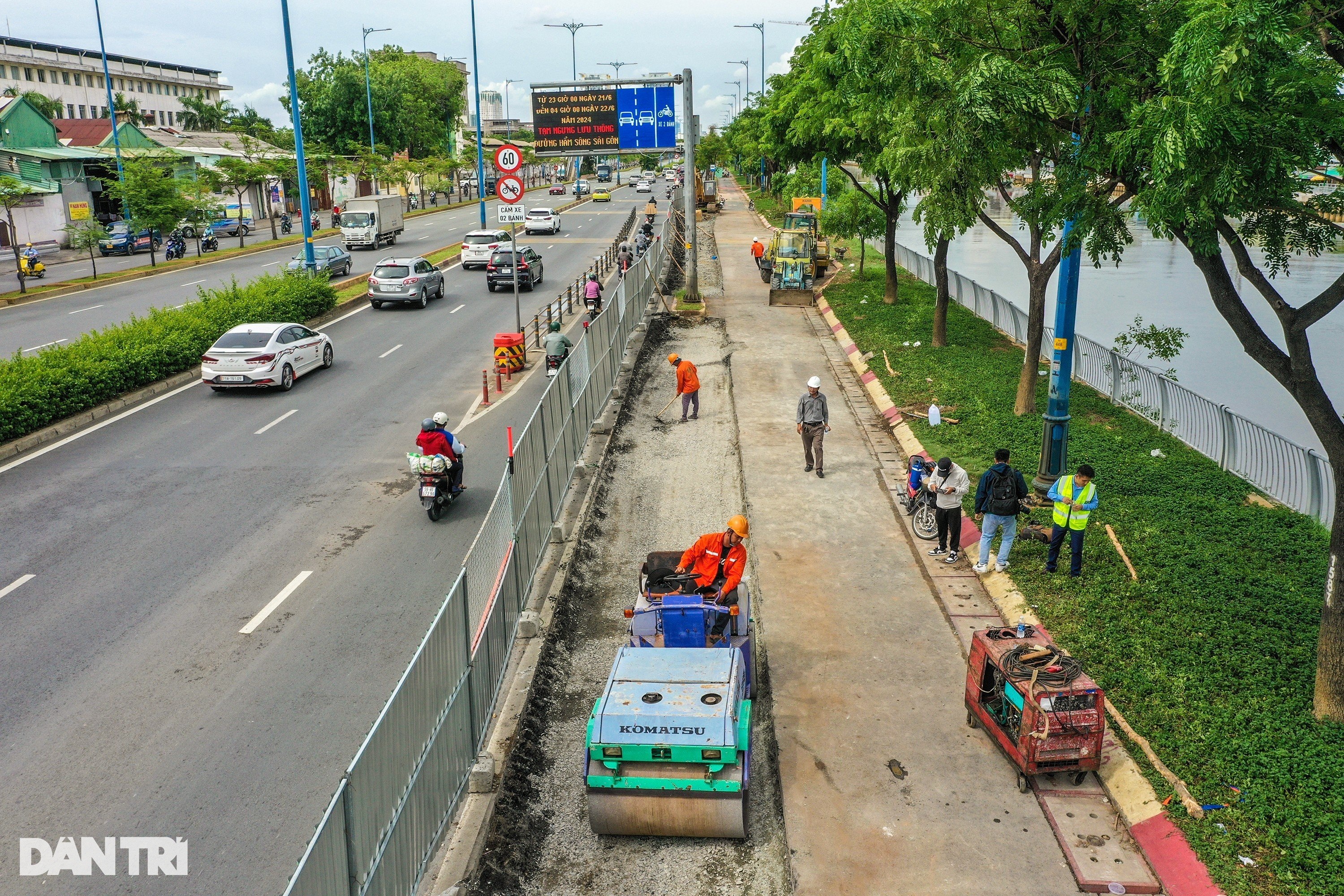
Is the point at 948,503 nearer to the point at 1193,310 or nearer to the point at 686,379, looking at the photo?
the point at 686,379

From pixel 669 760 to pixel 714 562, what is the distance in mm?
2794

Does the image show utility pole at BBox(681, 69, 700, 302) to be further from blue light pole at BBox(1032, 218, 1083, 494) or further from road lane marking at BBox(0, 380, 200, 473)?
blue light pole at BBox(1032, 218, 1083, 494)

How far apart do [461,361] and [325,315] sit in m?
7.82

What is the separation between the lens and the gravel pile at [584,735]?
7.40 meters

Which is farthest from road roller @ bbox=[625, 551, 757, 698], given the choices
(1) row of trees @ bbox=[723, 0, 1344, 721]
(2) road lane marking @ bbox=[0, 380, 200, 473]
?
(2) road lane marking @ bbox=[0, 380, 200, 473]

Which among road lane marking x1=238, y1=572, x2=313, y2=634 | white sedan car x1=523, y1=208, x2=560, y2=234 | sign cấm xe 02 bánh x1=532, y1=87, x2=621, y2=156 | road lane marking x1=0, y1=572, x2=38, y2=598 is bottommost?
road lane marking x1=238, y1=572, x2=313, y2=634

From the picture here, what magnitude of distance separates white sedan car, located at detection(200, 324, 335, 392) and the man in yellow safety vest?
16.7m

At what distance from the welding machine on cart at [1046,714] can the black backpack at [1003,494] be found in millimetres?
3291

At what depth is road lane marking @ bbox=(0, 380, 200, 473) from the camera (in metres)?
17.4

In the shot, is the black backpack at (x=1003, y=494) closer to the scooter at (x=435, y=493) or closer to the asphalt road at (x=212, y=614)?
the asphalt road at (x=212, y=614)

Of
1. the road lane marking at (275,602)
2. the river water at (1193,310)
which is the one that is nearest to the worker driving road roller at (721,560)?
the road lane marking at (275,602)

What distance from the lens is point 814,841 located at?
25.5 feet

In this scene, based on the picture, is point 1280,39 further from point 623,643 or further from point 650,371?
point 650,371

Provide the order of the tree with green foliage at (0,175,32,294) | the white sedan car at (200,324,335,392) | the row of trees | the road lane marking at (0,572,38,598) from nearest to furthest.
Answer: the row of trees
the road lane marking at (0,572,38,598)
the white sedan car at (200,324,335,392)
the tree with green foliage at (0,175,32,294)
